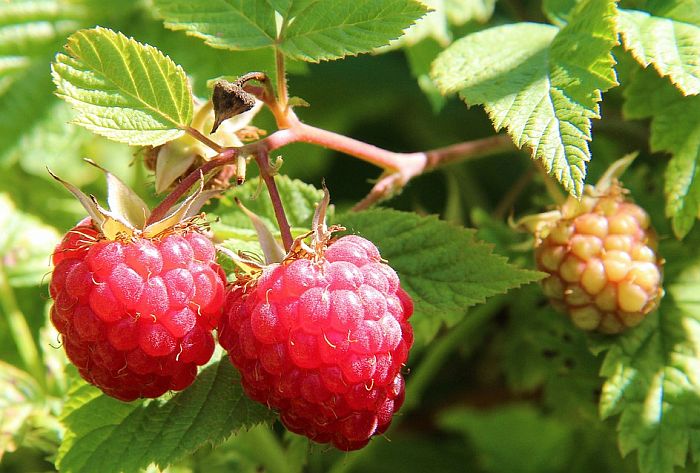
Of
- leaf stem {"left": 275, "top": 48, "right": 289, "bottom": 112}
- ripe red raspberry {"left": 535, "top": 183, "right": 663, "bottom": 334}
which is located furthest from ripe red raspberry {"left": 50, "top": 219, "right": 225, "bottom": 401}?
ripe red raspberry {"left": 535, "top": 183, "right": 663, "bottom": 334}

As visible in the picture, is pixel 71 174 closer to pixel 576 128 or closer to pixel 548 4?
pixel 548 4

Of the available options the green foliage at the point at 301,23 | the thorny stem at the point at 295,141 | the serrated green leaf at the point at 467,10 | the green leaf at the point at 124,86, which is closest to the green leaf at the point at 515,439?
the thorny stem at the point at 295,141

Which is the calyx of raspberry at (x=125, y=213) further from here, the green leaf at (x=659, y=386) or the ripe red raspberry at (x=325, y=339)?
the green leaf at (x=659, y=386)

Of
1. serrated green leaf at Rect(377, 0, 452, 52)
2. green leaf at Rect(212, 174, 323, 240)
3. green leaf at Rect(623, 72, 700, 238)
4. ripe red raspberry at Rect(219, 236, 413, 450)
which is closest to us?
ripe red raspberry at Rect(219, 236, 413, 450)

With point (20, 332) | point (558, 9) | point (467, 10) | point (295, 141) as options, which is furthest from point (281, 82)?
point (20, 332)

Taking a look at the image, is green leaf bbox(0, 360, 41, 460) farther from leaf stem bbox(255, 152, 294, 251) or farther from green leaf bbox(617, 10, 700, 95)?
green leaf bbox(617, 10, 700, 95)

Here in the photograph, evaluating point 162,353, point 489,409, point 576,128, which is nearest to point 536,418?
point 489,409
